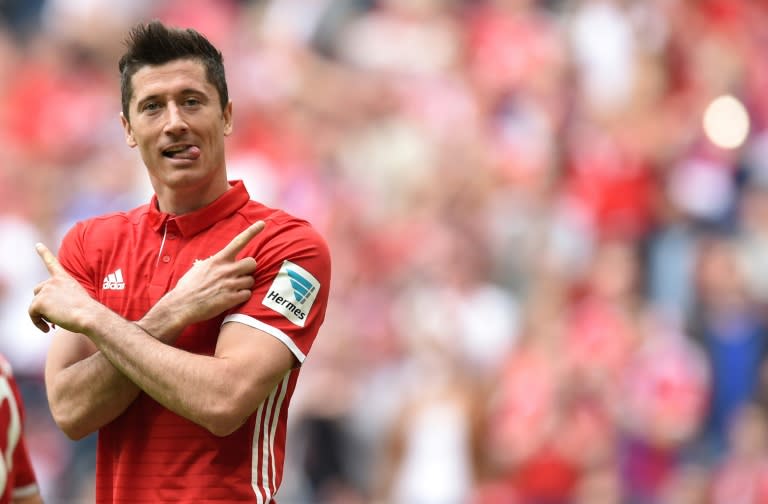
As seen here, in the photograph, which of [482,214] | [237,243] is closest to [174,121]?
[237,243]

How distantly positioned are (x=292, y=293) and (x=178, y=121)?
57 cm

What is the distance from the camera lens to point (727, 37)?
11609 mm

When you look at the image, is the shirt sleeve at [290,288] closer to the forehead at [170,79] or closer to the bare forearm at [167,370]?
the bare forearm at [167,370]

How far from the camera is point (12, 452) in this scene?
13.7 feet

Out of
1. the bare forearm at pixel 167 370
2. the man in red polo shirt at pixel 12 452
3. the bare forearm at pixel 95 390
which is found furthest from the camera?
the man in red polo shirt at pixel 12 452

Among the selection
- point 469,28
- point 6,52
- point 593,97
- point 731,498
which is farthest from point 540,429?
point 6,52

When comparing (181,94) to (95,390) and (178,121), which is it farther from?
(95,390)

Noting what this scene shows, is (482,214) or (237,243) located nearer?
(237,243)

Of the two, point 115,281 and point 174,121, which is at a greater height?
point 174,121

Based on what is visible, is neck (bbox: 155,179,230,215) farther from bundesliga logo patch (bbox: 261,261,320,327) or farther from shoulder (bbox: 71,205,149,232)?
bundesliga logo patch (bbox: 261,261,320,327)

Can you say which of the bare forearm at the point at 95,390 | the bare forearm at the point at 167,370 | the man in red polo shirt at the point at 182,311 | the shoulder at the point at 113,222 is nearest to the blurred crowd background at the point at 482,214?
the shoulder at the point at 113,222

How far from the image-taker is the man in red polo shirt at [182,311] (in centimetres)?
358

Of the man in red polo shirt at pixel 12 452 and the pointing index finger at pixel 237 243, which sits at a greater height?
the pointing index finger at pixel 237 243

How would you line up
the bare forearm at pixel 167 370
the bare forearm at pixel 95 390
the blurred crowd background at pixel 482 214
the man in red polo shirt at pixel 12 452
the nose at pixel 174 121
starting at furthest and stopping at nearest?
the blurred crowd background at pixel 482 214, the man in red polo shirt at pixel 12 452, the nose at pixel 174 121, the bare forearm at pixel 95 390, the bare forearm at pixel 167 370
